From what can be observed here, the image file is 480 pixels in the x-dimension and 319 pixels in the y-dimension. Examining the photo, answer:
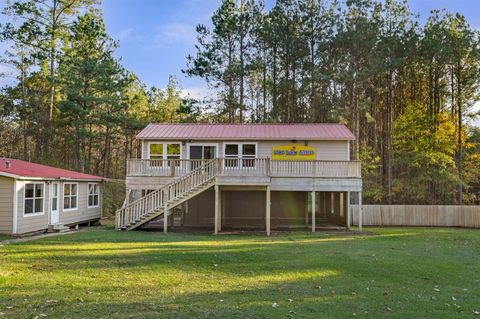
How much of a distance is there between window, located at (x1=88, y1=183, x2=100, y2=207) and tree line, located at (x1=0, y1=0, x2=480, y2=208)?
827 centimetres

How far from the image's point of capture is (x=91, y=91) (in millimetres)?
29562

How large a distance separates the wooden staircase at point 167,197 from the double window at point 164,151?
330 cm

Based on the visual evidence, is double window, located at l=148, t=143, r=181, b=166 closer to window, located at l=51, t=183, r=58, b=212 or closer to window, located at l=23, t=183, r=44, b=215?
window, located at l=51, t=183, r=58, b=212

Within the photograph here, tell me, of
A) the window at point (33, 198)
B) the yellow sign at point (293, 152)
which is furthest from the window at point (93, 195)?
the yellow sign at point (293, 152)

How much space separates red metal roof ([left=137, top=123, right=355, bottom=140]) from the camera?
63.0 feet

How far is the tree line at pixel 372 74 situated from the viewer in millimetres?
26688

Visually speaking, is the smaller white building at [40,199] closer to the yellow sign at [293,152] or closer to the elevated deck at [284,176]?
the elevated deck at [284,176]

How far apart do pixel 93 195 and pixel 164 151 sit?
4.91 m

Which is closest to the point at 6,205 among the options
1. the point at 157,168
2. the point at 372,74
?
the point at 157,168

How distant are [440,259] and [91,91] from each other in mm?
26381

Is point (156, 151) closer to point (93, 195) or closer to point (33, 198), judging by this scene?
point (93, 195)

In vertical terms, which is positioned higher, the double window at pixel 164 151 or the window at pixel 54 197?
the double window at pixel 164 151

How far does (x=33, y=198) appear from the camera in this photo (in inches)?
603

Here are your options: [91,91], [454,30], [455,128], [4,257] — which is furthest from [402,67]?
[4,257]
